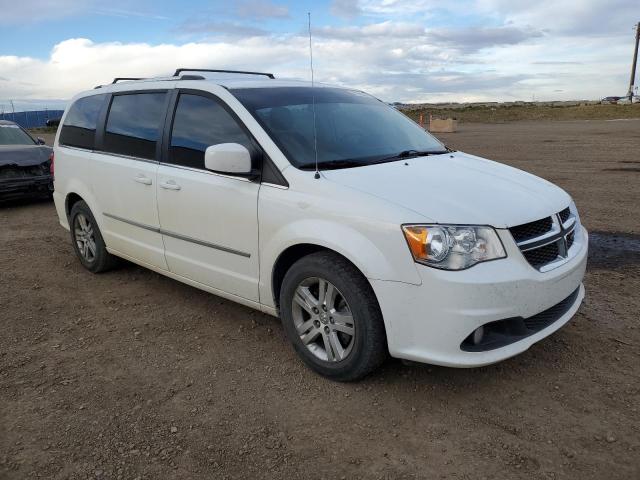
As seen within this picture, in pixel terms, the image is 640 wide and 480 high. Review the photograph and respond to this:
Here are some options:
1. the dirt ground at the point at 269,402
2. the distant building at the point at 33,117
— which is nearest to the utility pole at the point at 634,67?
the distant building at the point at 33,117

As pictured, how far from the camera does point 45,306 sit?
16.2ft

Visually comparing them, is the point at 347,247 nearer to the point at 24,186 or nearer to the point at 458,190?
the point at 458,190

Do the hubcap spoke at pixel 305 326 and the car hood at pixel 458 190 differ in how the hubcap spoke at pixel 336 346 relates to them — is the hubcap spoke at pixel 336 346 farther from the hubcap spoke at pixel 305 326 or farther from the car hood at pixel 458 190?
Answer: the car hood at pixel 458 190

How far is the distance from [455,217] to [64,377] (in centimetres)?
266

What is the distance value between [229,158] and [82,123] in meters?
2.82

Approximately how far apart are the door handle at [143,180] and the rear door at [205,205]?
15 centimetres

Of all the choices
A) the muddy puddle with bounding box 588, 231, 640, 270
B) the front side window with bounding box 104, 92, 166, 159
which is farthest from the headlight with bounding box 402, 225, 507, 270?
the muddy puddle with bounding box 588, 231, 640, 270

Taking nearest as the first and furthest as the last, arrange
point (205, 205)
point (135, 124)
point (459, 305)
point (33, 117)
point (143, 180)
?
A: point (459, 305) → point (205, 205) → point (143, 180) → point (135, 124) → point (33, 117)

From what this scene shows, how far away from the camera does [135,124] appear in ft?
15.8

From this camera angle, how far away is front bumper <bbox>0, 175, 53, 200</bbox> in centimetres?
955

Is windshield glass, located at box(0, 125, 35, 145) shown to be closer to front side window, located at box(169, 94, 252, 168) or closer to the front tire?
front side window, located at box(169, 94, 252, 168)

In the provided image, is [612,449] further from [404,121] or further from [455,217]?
[404,121]

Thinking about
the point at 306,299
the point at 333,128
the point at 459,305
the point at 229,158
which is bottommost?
the point at 306,299

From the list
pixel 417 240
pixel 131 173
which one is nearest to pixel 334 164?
pixel 417 240
